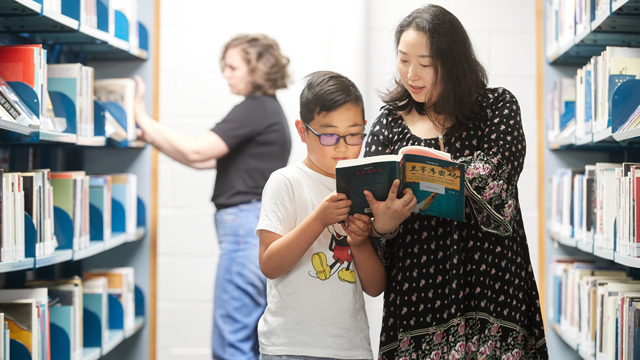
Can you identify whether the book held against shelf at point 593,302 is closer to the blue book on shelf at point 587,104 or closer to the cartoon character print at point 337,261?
the blue book on shelf at point 587,104

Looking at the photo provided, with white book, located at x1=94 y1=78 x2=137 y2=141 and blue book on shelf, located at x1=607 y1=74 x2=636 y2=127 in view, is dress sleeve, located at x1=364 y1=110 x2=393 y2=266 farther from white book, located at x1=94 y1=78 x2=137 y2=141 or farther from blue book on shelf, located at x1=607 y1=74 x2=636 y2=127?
white book, located at x1=94 y1=78 x2=137 y2=141

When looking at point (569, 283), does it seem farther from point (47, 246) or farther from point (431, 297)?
point (47, 246)

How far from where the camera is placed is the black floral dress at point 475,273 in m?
1.35

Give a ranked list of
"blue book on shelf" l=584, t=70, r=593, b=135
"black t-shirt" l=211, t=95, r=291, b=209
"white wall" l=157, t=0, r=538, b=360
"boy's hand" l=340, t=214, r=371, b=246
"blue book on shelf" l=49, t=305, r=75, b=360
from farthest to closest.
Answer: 1. "white wall" l=157, t=0, r=538, b=360
2. "black t-shirt" l=211, t=95, r=291, b=209
3. "blue book on shelf" l=584, t=70, r=593, b=135
4. "blue book on shelf" l=49, t=305, r=75, b=360
5. "boy's hand" l=340, t=214, r=371, b=246

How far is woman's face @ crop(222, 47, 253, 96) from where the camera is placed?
8.82 ft

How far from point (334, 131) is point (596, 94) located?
1178 mm

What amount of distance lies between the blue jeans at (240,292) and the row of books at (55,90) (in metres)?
0.69

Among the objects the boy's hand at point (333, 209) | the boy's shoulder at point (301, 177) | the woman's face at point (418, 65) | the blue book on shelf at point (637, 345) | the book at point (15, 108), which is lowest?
the blue book on shelf at point (637, 345)

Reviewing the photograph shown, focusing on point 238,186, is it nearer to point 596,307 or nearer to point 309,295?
point 309,295

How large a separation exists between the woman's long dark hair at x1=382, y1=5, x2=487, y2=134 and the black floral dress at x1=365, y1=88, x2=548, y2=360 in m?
0.04

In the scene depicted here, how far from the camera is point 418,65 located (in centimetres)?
143

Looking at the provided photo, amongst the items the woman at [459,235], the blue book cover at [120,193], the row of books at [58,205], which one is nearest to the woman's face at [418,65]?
the woman at [459,235]

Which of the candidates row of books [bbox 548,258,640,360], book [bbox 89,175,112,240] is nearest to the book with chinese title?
row of books [bbox 548,258,640,360]

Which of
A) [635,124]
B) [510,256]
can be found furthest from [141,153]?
[635,124]
